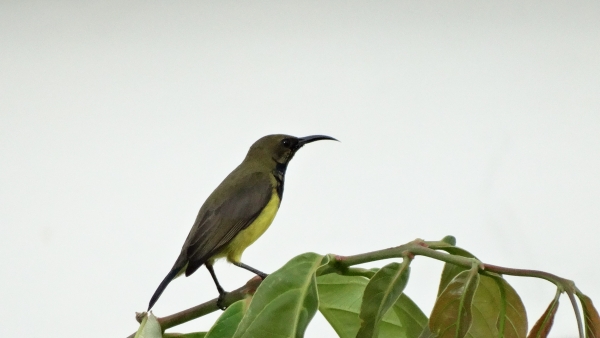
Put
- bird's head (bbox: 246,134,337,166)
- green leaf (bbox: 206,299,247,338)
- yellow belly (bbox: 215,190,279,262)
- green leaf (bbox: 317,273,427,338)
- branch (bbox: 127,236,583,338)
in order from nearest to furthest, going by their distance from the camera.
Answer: branch (bbox: 127,236,583,338) < green leaf (bbox: 206,299,247,338) < green leaf (bbox: 317,273,427,338) < yellow belly (bbox: 215,190,279,262) < bird's head (bbox: 246,134,337,166)

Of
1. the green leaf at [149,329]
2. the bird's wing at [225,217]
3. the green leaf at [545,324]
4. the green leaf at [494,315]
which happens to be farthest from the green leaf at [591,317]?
the bird's wing at [225,217]

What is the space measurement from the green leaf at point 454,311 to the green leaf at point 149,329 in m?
0.39

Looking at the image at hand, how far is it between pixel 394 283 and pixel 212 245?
0.84 meters

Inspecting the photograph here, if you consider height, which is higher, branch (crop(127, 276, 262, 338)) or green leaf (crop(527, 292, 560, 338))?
branch (crop(127, 276, 262, 338))

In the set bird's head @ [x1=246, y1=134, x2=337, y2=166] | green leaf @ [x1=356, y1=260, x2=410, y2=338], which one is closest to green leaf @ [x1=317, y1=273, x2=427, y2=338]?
green leaf @ [x1=356, y1=260, x2=410, y2=338]

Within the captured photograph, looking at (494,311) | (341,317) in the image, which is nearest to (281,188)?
(341,317)

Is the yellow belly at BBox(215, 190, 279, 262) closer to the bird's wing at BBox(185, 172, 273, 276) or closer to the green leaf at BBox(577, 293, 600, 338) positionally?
the bird's wing at BBox(185, 172, 273, 276)

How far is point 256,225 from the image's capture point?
1.74m

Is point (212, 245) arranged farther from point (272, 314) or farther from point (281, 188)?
point (272, 314)

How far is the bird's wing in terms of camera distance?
155 centimetres

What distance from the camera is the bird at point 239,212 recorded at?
1.55m

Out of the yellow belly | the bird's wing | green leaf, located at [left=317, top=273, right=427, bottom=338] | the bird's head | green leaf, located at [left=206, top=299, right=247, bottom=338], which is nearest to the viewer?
green leaf, located at [left=206, top=299, right=247, bottom=338]

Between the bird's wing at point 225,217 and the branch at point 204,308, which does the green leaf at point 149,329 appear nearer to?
the branch at point 204,308

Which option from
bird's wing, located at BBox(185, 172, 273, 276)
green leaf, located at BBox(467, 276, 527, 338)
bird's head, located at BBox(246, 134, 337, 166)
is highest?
Result: bird's head, located at BBox(246, 134, 337, 166)
